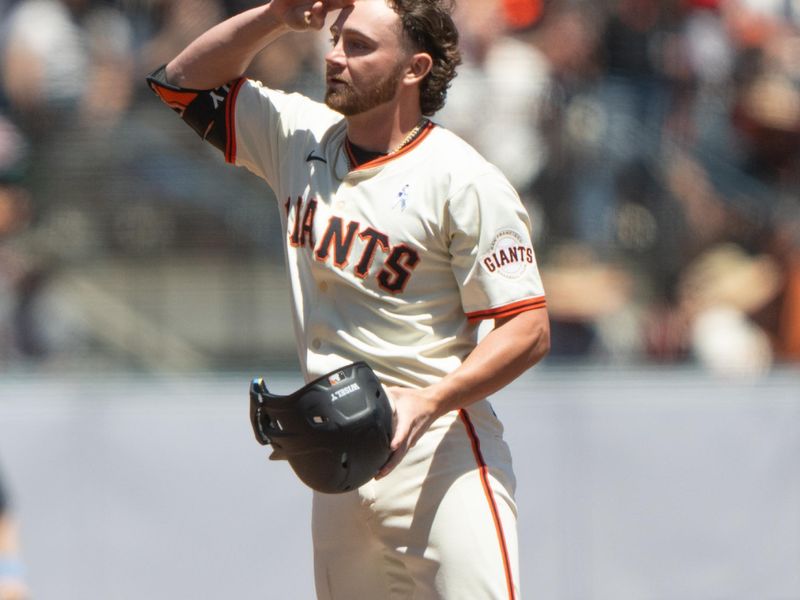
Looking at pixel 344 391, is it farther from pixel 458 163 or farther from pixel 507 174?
pixel 507 174

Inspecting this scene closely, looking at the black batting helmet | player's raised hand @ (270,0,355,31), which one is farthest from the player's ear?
the black batting helmet

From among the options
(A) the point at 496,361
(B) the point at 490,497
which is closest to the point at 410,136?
(A) the point at 496,361

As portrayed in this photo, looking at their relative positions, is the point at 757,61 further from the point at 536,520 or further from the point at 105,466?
the point at 105,466

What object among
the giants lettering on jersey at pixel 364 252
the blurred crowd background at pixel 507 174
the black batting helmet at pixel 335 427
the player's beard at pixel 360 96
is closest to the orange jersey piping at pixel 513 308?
the giants lettering on jersey at pixel 364 252

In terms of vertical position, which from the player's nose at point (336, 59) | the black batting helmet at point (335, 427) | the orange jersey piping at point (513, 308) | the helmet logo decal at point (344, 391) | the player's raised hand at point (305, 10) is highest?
the player's raised hand at point (305, 10)

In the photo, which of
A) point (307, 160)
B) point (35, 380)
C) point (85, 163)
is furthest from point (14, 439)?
point (307, 160)

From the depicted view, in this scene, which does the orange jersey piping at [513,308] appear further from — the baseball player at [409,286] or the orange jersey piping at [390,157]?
the orange jersey piping at [390,157]

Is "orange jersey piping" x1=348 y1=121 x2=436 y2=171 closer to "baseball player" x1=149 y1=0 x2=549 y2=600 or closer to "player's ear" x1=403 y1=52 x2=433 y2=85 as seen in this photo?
"baseball player" x1=149 y1=0 x2=549 y2=600

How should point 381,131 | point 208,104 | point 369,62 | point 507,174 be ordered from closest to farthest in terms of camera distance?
point 369,62 → point 381,131 → point 208,104 → point 507,174
